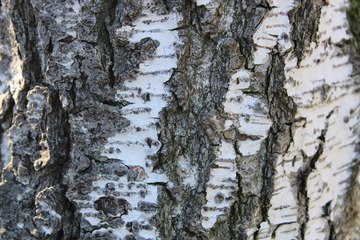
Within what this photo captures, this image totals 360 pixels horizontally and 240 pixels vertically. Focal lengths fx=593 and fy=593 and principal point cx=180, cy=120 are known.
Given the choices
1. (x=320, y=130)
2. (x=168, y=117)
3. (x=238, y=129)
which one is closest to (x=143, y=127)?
(x=168, y=117)

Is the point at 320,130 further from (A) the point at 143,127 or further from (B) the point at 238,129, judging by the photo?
(A) the point at 143,127

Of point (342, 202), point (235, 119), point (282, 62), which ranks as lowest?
point (342, 202)

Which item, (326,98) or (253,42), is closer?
(253,42)

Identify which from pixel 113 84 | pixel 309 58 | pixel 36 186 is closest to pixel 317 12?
pixel 309 58

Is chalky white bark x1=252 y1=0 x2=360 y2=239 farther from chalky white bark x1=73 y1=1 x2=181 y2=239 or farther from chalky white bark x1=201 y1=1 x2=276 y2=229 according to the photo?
chalky white bark x1=73 y1=1 x2=181 y2=239

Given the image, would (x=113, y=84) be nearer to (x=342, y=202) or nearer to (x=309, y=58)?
(x=309, y=58)

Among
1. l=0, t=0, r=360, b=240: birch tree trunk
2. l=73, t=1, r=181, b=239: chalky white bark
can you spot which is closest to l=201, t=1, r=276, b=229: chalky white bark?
l=0, t=0, r=360, b=240: birch tree trunk
